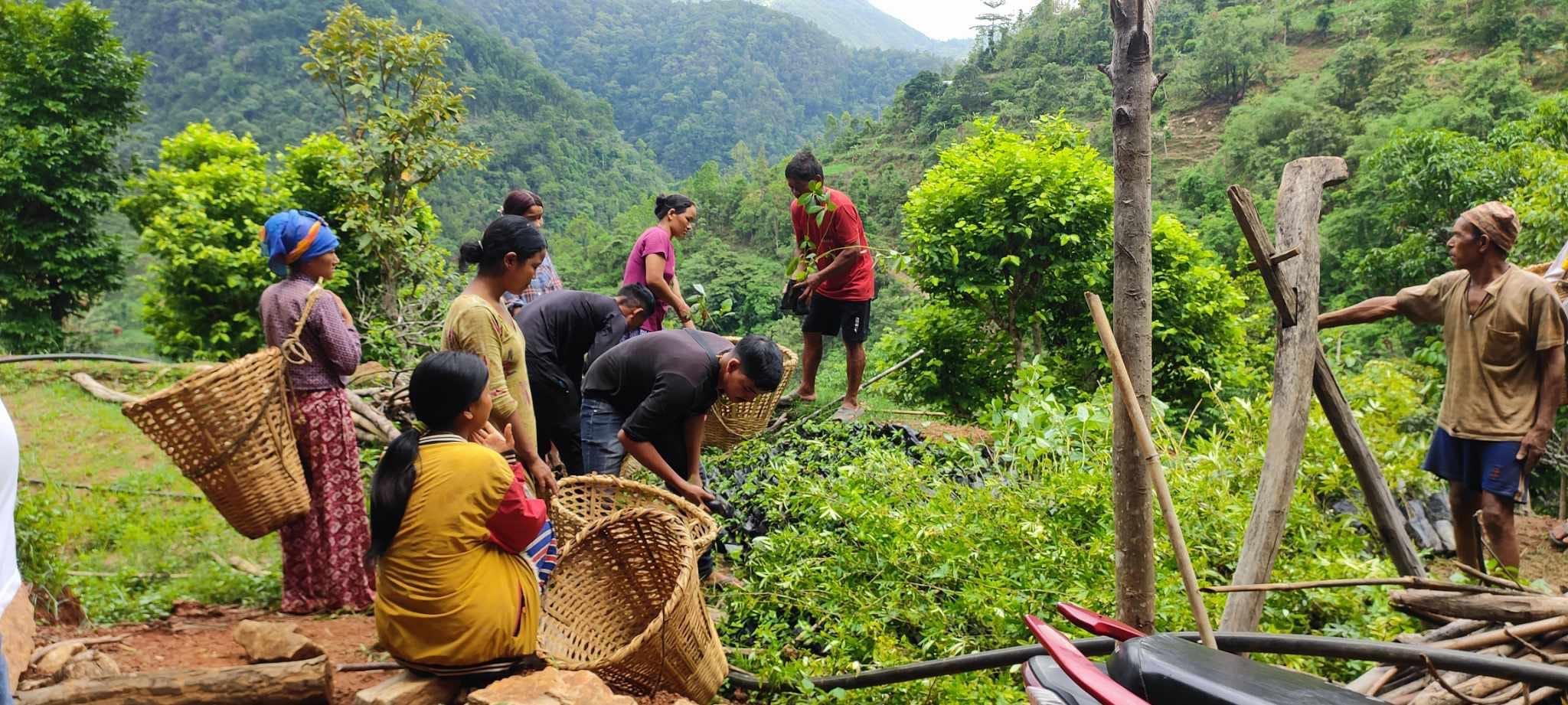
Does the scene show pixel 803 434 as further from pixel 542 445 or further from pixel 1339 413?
pixel 1339 413

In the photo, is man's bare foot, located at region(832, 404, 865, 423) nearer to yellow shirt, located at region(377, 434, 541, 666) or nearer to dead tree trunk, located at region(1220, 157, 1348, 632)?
dead tree trunk, located at region(1220, 157, 1348, 632)

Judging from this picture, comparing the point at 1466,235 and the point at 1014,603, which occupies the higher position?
the point at 1466,235

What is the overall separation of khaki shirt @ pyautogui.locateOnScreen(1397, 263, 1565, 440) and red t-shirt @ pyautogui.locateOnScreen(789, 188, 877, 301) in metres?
3.01

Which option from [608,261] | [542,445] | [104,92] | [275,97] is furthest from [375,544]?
[275,97]

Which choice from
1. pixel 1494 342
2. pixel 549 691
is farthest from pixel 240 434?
pixel 1494 342

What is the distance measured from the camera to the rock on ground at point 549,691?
2.47m

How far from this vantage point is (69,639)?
3459 mm

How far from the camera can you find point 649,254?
5.61 metres

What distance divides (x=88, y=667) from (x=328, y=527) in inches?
41.9

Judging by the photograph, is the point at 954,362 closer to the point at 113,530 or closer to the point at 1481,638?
the point at 1481,638

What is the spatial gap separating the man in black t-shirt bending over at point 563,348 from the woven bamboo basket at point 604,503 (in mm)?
732

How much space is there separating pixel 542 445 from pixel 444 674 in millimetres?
2033

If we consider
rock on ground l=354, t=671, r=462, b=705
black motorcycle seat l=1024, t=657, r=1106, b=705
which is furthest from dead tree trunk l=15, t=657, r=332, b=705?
black motorcycle seat l=1024, t=657, r=1106, b=705

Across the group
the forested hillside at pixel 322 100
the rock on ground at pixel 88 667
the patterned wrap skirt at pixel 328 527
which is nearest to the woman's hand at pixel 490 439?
the patterned wrap skirt at pixel 328 527
